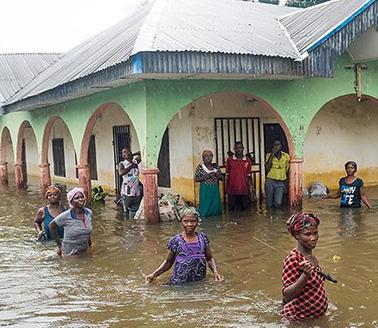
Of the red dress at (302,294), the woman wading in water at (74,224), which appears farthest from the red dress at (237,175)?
the red dress at (302,294)

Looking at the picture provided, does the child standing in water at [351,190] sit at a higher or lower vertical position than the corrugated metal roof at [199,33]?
lower

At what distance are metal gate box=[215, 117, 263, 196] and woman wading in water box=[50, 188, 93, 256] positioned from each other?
5.50m

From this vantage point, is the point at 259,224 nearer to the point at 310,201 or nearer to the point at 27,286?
the point at 310,201

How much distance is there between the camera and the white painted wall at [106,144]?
1518cm

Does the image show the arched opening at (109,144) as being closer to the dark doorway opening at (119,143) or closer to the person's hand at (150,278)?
the dark doorway opening at (119,143)

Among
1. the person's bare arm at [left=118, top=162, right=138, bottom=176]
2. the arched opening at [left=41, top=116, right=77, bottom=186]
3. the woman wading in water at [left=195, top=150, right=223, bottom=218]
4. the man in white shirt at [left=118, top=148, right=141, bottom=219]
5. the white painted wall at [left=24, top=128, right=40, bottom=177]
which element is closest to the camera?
the woman wading in water at [left=195, top=150, right=223, bottom=218]

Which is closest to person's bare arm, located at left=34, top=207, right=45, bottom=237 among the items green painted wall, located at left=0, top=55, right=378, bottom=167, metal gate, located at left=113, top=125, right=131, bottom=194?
green painted wall, located at left=0, top=55, right=378, bottom=167

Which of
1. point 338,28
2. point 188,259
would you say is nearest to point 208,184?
point 338,28

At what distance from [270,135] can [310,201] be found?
6.15ft

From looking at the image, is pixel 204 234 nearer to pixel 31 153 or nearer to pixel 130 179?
pixel 130 179

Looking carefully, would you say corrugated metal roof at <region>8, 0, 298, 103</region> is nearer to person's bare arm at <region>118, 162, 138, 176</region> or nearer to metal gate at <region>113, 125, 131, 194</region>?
person's bare arm at <region>118, 162, 138, 176</region>

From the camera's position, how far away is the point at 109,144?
15.7 m

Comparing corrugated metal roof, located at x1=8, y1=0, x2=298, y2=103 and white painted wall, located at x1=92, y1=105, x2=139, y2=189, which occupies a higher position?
corrugated metal roof, located at x1=8, y1=0, x2=298, y2=103

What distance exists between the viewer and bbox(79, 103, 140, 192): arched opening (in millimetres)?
14406
